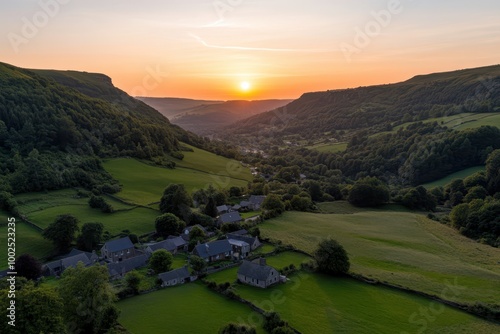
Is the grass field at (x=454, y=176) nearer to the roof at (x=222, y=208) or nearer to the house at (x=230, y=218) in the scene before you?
the roof at (x=222, y=208)

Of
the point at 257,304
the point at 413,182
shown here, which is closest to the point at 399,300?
the point at 257,304

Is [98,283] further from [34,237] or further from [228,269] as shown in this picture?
[34,237]

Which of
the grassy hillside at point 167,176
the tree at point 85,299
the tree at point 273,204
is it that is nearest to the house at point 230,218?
the tree at point 273,204

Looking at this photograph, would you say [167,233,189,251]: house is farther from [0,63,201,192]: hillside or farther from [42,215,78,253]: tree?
[0,63,201,192]: hillside

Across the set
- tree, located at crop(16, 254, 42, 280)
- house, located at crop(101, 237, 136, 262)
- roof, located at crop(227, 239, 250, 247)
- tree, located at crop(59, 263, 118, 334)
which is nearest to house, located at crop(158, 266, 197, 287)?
roof, located at crop(227, 239, 250, 247)

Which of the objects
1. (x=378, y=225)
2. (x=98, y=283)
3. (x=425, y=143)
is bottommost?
(x=378, y=225)

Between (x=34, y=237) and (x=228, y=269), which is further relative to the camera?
(x=34, y=237)
